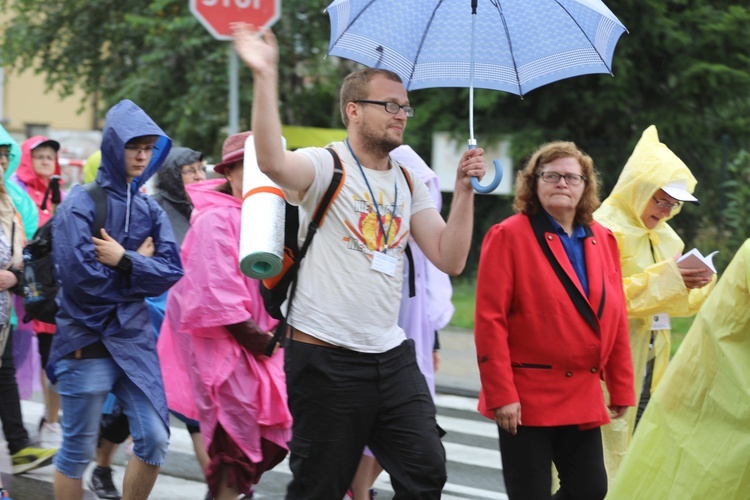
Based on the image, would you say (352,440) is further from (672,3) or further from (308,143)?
(308,143)

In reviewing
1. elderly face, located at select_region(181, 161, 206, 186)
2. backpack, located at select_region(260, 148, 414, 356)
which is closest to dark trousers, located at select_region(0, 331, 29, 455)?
elderly face, located at select_region(181, 161, 206, 186)

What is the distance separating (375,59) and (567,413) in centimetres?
159

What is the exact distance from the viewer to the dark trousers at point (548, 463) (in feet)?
14.9

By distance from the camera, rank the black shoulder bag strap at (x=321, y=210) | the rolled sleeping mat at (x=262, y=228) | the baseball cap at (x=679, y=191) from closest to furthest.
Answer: the rolled sleeping mat at (x=262, y=228) → the black shoulder bag strap at (x=321, y=210) → the baseball cap at (x=679, y=191)

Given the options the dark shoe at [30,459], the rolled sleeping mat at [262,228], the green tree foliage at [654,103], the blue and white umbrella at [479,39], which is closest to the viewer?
the rolled sleeping mat at [262,228]

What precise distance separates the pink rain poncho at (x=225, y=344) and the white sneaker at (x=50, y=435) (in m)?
2.47

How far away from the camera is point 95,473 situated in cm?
645

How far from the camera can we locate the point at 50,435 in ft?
25.2

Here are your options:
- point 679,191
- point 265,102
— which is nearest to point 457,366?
point 679,191

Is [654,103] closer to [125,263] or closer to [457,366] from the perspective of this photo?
[457,366]

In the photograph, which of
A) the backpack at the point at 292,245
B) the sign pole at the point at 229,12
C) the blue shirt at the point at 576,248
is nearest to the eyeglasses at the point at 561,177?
the blue shirt at the point at 576,248

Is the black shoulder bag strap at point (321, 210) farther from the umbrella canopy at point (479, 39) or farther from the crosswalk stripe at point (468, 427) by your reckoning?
the crosswalk stripe at point (468, 427)

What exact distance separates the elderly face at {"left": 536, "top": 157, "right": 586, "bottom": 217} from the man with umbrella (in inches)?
24.8

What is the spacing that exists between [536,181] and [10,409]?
3.68 meters
